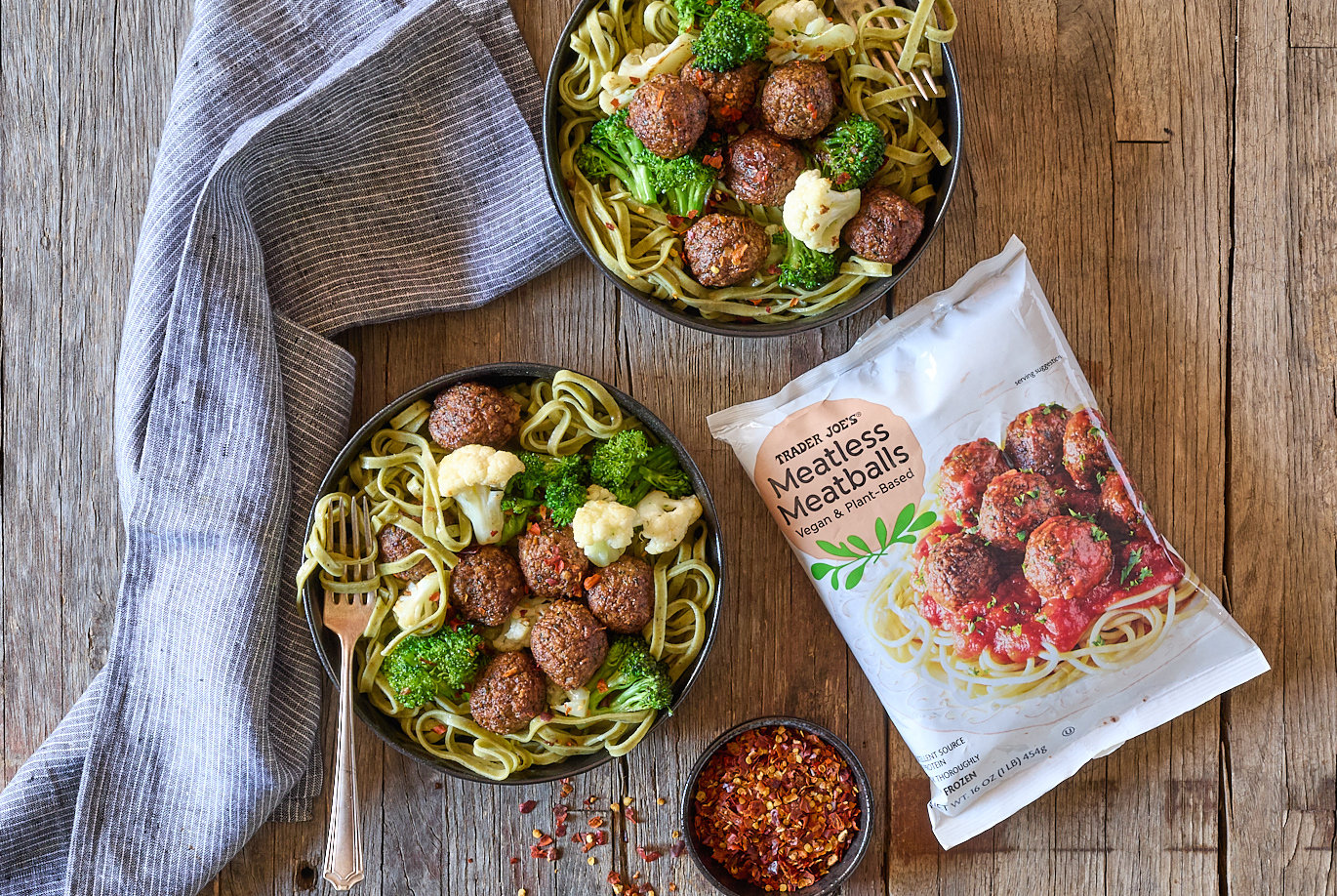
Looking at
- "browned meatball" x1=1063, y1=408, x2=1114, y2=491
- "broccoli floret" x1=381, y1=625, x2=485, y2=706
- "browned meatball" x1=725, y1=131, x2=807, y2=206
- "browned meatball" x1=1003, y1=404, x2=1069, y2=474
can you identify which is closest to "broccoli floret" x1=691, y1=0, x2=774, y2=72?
"browned meatball" x1=725, y1=131, x2=807, y2=206

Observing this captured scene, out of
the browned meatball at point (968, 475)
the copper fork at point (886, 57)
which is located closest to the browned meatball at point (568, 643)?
the browned meatball at point (968, 475)

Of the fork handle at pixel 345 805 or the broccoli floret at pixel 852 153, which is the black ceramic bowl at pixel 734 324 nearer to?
the broccoli floret at pixel 852 153

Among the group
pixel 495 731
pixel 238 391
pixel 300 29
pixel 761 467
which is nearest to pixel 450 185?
pixel 300 29

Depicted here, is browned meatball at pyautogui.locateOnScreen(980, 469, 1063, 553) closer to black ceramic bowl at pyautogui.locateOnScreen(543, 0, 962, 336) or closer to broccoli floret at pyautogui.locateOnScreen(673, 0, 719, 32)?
black ceramic bowl at pyautogui.locateOnScreen(543, 0, 962, 336)

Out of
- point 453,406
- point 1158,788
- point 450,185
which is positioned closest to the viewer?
point 453,406

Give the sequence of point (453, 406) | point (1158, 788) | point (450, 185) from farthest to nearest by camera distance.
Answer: point (1158, 788)
point (450, 185)
point (453, 406)

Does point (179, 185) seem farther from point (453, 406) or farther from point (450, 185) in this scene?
point (453, 406)

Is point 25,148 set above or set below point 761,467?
above
